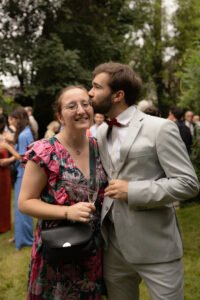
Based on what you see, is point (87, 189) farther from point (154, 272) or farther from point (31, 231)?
point (31, 231)

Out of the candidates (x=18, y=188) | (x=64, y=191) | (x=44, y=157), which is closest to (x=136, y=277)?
(x=64, y=191)

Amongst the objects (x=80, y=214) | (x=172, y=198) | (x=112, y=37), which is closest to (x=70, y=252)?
(x=80, y=214)

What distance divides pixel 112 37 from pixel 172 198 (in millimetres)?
14607

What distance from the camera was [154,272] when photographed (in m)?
2.57

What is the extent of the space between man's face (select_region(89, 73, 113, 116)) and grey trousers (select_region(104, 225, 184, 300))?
0.80m

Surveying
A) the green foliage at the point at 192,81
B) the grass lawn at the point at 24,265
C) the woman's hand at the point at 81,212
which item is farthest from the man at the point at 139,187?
the green foliage at the point at 192,81

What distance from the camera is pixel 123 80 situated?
2.68 m

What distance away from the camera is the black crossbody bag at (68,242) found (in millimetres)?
2479

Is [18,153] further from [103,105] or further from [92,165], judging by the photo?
[103,105]

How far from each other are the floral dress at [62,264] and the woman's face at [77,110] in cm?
18

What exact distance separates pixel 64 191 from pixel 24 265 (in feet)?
11.5

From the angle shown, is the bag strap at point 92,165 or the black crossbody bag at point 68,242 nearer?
the black crossbody bag at point 68,242

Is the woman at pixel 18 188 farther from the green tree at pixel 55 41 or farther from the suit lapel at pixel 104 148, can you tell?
the green tree at pixel 55 41

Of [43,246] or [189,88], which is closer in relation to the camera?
[43,246]
